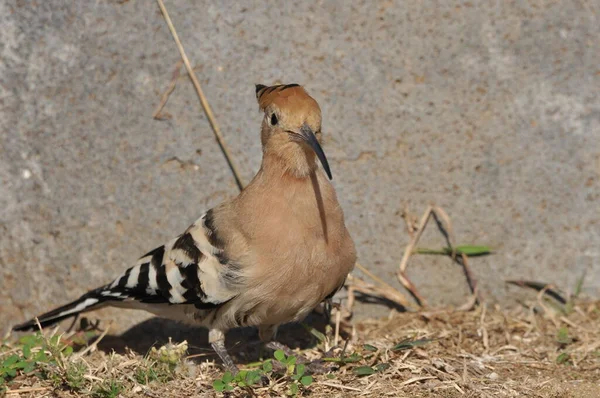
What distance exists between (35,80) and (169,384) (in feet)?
5.23

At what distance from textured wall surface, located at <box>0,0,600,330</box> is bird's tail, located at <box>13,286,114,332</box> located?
211 millimetres

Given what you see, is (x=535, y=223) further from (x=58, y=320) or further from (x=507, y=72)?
(x=58, y=320)

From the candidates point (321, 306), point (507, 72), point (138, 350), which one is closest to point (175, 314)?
point (138, 350)

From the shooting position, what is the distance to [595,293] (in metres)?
3.95

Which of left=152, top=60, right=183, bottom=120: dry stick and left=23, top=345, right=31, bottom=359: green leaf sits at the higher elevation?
left=152, top=60, right=183, bottom=120: dry stick

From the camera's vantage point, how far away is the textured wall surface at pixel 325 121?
148 inches

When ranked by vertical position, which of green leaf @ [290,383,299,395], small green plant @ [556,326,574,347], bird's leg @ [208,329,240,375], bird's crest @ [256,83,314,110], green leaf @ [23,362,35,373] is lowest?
small green plant @ [556,326,574,347]

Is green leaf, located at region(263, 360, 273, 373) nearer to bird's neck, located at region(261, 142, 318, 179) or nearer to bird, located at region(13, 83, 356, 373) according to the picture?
bird, located at region(13, 83, 356, 373)

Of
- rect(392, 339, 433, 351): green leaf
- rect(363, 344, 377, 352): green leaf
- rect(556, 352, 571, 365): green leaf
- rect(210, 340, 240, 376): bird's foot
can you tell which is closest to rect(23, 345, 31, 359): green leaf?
rect(210, 340, 240, 376): bird's foot

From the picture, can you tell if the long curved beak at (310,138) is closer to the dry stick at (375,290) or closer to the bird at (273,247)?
the bird at (273,247)

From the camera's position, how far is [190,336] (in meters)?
3.93

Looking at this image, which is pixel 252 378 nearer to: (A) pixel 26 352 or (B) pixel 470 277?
(A) pixel 26 352

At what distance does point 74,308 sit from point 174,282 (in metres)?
0.54

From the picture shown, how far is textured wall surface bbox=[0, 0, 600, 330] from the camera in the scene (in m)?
3.77
